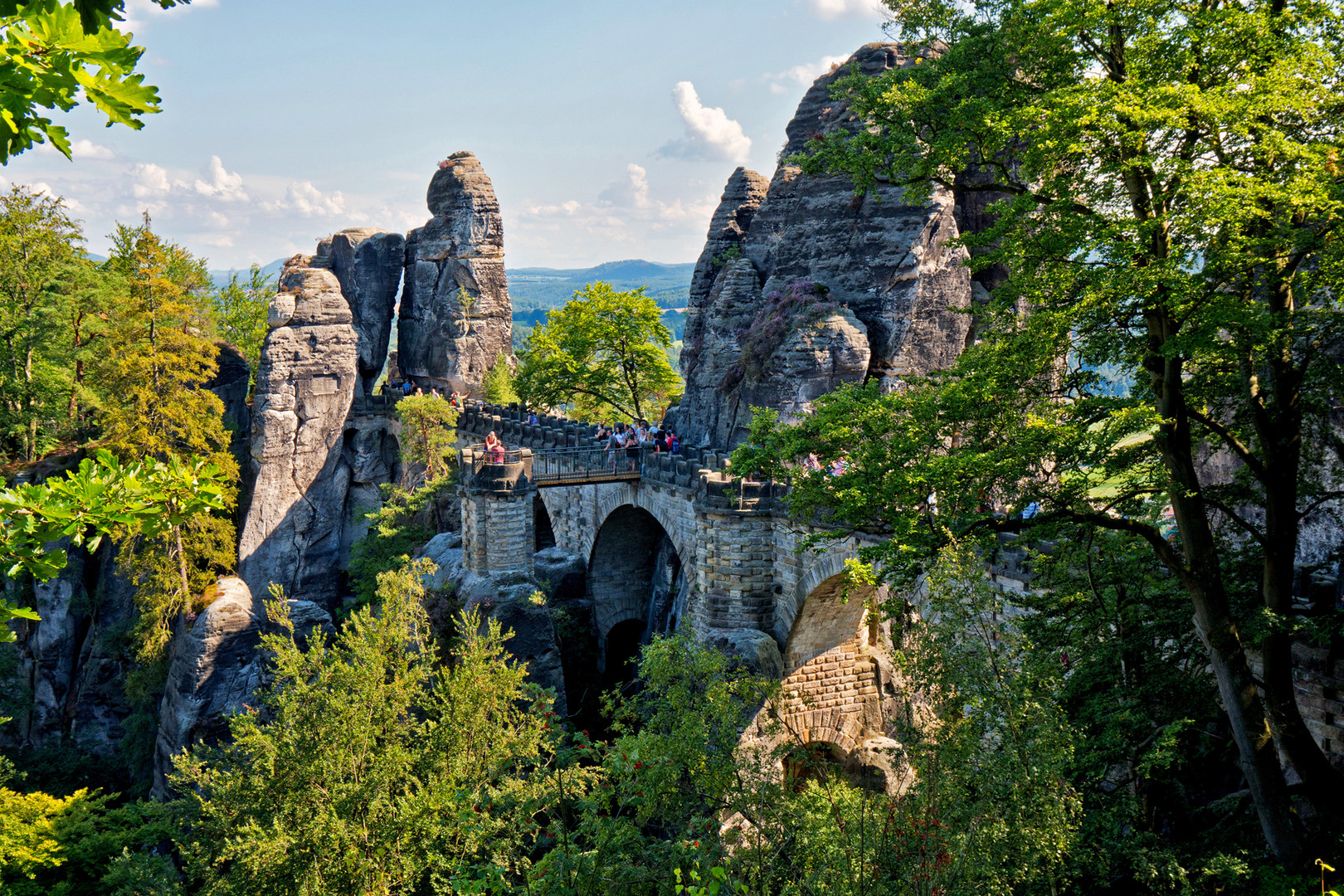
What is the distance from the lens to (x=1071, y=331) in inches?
429

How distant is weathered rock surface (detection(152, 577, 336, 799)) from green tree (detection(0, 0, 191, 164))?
74.3ft

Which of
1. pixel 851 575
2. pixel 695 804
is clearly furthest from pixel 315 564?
pixel 851 575

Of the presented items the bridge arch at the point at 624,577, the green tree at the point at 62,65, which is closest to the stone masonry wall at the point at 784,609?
the bridge arch at the point at 624,577

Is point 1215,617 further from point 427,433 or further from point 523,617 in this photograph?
point 427,433

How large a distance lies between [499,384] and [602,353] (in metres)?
5.51

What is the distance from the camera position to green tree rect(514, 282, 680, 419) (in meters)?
38.6

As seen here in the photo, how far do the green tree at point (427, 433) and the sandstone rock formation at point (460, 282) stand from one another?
848 centimetres

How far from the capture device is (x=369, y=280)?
45.2 m

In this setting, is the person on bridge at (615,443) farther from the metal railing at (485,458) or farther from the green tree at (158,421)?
the green tree at (158,421)

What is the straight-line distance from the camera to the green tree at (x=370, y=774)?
11.7 meters

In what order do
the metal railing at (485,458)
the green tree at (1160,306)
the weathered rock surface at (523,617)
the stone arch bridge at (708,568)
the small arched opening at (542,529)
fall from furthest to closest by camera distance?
the small arched opening at (542,529) → the metal railing at (485,458) → the weathered rock surface at (523,617) → the stone arch bridge at (708,568) → the green tree at (1160,306)

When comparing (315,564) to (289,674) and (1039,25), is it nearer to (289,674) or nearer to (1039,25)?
(289,674)

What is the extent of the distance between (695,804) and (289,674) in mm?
6722

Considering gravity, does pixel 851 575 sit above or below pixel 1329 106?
below
